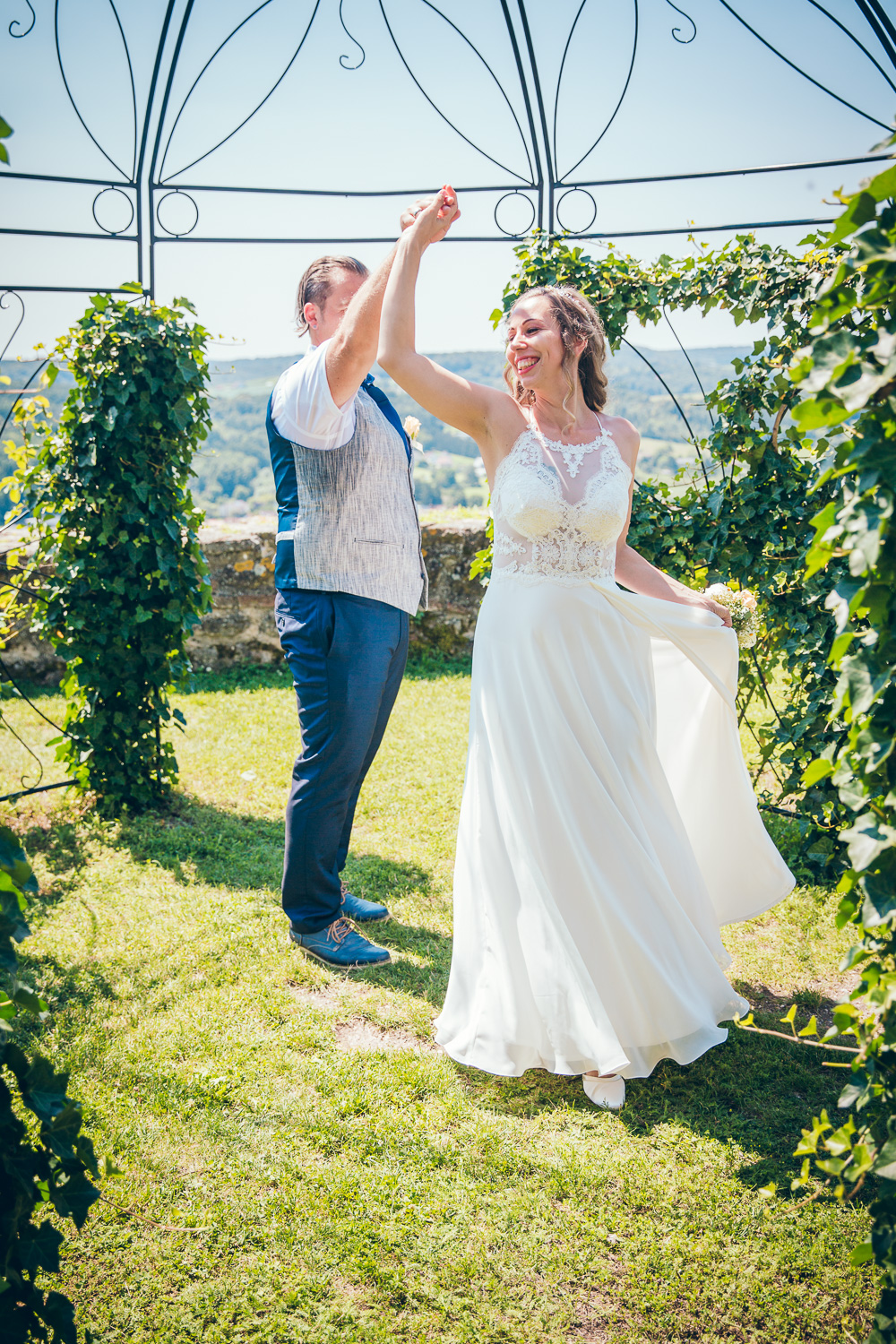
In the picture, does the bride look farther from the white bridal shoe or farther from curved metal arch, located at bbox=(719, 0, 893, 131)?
curved metal arch, located at bbox=(719, 0, 893, 131)

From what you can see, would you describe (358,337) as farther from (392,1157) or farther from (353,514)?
(392,1157)

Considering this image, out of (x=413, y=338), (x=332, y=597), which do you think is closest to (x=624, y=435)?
(x=413, y=338)

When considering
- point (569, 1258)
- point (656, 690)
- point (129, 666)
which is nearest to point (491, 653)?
point (656, 690)

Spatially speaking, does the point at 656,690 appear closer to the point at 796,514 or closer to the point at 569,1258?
the point at 796,514

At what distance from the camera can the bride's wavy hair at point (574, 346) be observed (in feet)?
9.70

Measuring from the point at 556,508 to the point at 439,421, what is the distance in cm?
220

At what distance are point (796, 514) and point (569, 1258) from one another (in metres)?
2.94

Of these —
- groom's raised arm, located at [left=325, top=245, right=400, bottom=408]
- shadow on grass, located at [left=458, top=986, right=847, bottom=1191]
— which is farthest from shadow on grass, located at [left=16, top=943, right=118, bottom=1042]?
groom's raised arm, located at [left=325, top=245, right=400, bottom=408]

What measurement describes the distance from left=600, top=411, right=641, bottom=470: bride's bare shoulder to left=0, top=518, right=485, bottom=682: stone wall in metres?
4.59

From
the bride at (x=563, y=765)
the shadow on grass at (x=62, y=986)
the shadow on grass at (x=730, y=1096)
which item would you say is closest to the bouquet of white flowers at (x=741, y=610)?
the bride at (x=563, y=765)

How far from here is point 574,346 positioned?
297 centimetres

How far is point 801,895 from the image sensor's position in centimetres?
394

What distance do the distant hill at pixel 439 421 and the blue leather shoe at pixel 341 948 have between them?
1.97m

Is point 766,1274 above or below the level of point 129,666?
below
